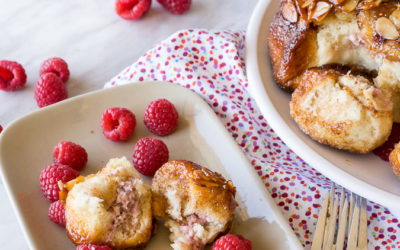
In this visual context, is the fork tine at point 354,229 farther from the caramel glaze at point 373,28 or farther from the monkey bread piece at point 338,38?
the caramel glaze at point 373,28

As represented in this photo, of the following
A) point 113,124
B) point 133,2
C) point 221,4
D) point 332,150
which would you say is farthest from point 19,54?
point 332,150

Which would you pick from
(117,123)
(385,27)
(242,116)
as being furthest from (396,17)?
(117,123)

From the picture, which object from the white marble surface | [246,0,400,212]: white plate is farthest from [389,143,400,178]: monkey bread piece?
the white marble surface

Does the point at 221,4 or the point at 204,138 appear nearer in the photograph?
the point at 204,138

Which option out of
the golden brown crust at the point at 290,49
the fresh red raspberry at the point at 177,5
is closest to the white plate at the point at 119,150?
the golden brown crust at the point at 290,49

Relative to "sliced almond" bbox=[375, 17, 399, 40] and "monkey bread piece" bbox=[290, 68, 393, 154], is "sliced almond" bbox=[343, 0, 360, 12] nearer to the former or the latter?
"sliced almond" bbox=[375, 17, 399, 40]

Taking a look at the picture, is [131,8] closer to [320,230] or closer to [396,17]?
[396,17]

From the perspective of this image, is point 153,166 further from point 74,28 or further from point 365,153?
point 74,28
